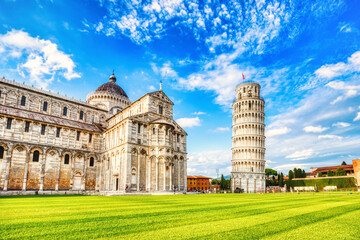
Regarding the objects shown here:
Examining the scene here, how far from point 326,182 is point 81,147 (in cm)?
6039

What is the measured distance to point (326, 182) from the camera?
59.9 m

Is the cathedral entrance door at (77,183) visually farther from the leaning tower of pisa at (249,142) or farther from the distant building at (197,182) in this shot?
the distant building at (197,182)

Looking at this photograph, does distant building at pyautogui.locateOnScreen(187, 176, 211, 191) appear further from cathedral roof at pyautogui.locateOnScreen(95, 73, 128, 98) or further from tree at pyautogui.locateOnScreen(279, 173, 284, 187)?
cathedral roof at pyautogui.locateOnScreen(95, 73, 128, 98)

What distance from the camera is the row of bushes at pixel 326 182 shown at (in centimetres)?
5572

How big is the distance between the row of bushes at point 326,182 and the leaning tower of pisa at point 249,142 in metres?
9.45

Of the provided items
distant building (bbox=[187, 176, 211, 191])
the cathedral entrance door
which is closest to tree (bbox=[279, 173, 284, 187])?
distant building (bbox=[187, 176, 211, 191])

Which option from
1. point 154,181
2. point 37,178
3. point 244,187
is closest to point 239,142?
point 244,187

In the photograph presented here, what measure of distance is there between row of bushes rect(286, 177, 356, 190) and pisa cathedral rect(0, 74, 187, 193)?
41.2 metres

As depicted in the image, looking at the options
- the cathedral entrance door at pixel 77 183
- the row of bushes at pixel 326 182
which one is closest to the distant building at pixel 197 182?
the row of bushes at pixel 326 182

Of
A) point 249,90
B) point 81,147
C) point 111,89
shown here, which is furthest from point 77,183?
point 249,90

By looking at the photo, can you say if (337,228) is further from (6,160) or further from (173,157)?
(6,160)

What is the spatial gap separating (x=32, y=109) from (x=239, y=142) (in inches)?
2149

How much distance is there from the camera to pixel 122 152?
3678 centimetres

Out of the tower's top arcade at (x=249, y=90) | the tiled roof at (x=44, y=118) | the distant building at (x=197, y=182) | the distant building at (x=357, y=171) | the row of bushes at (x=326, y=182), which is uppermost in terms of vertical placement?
the tower's top arcade at (x=249, y=90)
